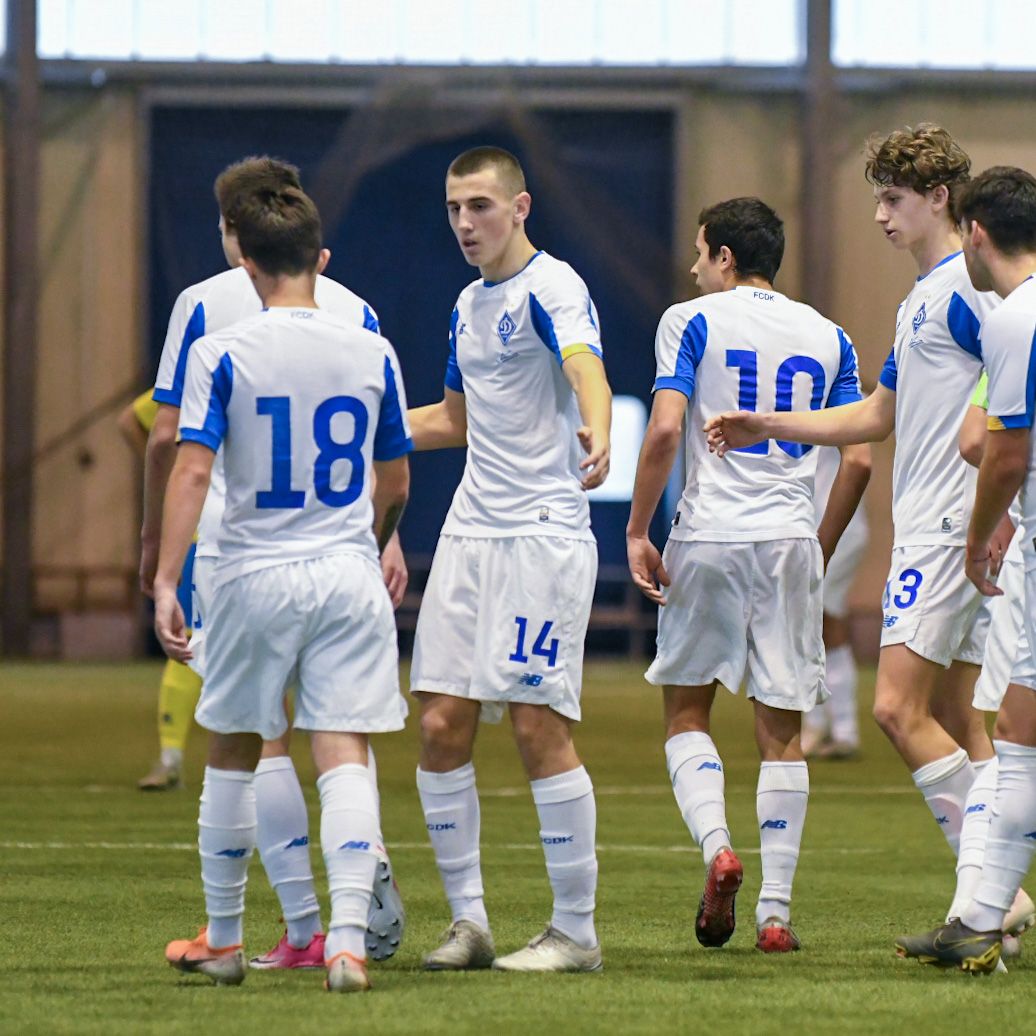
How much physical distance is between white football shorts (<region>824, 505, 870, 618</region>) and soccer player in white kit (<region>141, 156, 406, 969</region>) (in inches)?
232

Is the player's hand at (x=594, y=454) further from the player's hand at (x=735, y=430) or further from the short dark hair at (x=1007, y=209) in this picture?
the short dark hair at (x=1007, y=209)

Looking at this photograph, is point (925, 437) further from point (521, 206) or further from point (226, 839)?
point (226, 839)

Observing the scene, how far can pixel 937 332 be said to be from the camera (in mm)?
5188

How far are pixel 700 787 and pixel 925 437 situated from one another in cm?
105

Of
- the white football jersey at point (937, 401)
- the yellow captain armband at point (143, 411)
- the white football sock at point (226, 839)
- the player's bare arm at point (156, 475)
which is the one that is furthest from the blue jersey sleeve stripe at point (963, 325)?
the yellow captain armband at point (143, 411)

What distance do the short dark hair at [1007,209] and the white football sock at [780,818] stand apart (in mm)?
1512

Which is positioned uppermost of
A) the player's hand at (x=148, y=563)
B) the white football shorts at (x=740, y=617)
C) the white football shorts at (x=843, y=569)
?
the player's hand at (x=148, y=563)

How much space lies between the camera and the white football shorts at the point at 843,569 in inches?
443

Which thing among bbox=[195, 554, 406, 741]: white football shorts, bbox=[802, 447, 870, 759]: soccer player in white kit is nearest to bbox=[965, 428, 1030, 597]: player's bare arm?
bbox=[195, 554, 406, 741]: white football shorts

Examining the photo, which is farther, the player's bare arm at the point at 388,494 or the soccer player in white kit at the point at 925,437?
the soccer player in white kit at the point at 925,437

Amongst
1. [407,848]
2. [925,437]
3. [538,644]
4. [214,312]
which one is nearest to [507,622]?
[538,644]

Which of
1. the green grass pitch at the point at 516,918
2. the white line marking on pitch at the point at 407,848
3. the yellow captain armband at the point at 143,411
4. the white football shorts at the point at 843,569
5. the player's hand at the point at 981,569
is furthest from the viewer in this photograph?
the white football shorts at the point at 843,569

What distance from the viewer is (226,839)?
447cm

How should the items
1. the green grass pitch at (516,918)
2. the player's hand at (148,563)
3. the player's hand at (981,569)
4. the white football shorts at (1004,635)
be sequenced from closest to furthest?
the green grass pitch at (516,918) → the player's hand at (981,569) → the white football shorts at (1004,635) → the player's hand at (148,563)
